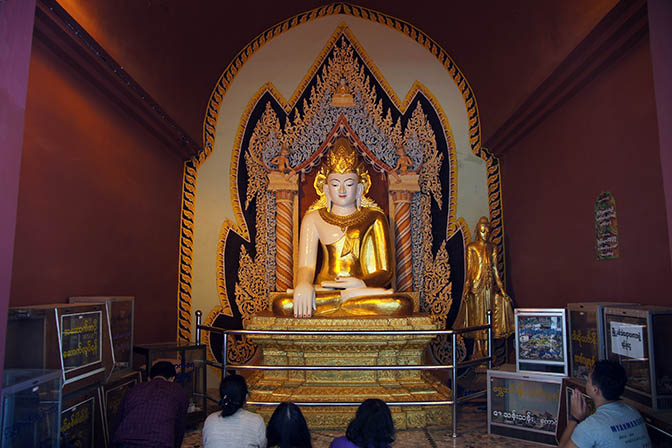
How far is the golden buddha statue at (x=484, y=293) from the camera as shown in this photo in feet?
18.4

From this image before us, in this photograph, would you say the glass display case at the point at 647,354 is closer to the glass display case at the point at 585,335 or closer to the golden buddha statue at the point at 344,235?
the glass display case at the point at 585,335

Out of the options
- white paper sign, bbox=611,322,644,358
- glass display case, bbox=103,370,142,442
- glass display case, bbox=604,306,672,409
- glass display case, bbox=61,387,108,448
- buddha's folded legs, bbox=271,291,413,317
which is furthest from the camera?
buddha's folded legs, bbox=271,291,413,317

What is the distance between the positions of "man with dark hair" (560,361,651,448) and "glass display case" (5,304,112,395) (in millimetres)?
2794

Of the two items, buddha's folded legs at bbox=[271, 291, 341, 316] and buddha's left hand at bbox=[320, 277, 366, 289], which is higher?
buddha's left hand at bbox=[320, 277, 366, 289]

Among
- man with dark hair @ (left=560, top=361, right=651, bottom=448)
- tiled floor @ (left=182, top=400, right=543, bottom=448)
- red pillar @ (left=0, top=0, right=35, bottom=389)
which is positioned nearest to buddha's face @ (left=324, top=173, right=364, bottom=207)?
tiled floor @ (left=182, top=400, right=543, bottom=448)

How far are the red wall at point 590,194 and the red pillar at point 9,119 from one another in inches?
146

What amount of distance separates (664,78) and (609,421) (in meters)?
1.63

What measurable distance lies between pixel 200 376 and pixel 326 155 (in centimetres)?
322

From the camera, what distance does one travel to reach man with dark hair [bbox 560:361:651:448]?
236cm

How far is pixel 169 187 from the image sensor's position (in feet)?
19.5

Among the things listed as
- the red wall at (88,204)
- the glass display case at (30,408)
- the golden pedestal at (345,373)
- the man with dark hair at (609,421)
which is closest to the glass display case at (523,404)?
the golden pedestal at (345,373)

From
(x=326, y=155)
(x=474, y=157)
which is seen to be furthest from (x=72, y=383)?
(x=474, y=157)

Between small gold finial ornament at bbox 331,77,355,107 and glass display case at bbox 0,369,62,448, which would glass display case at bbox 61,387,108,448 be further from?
small gold finial ornament at bbox 331,77,355,107

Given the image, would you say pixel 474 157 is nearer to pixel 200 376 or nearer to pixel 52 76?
pixel 200 376
